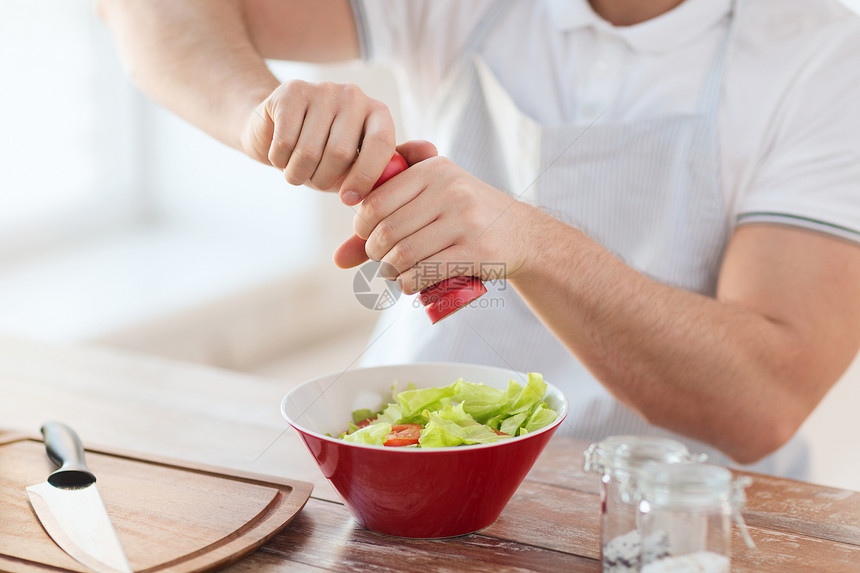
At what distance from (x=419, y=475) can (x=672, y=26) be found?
796 millimetres

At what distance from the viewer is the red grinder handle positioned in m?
0.69

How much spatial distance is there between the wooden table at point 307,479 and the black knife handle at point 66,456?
56 millimetres

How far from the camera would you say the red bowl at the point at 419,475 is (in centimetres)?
62

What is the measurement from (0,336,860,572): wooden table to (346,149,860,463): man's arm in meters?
0.14

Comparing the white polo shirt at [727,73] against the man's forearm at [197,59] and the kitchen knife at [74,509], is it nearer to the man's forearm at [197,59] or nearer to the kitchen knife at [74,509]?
the man's forearm at [197,59]

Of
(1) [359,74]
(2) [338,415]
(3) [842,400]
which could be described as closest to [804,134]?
(3) [842,400]

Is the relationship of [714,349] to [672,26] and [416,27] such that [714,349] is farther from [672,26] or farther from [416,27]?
[416,27]

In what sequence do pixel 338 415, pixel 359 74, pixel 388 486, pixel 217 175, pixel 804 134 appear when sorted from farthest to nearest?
1. pixel 359 74
2. pixel 217 175
3. pixel 804 134
4. pixel 338 415
5. pixel 388 486

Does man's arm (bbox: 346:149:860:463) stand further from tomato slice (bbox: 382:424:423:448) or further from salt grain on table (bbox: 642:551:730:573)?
salt grain on table (bbox: 642:551:730:573)

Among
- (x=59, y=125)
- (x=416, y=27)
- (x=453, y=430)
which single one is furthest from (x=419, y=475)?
(x=59, y=125)

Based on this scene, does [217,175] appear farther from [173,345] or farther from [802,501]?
[802,501]

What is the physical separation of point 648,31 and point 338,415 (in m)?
0.73

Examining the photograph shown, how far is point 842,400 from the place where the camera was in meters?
1.40

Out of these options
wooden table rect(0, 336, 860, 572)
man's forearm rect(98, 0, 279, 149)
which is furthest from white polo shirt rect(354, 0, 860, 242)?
wooden table rect(0, 336, 860, 572)
